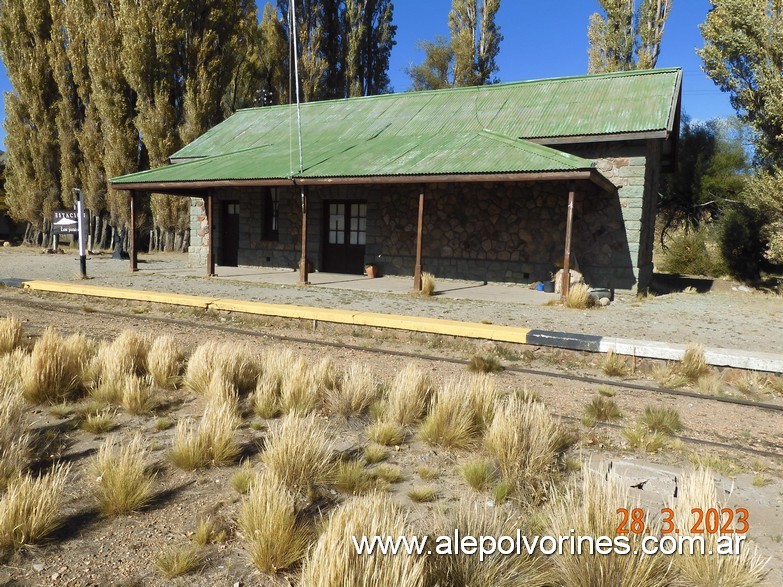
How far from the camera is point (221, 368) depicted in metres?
5.53

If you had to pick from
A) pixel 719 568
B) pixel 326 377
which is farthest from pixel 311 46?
pixel 719 568

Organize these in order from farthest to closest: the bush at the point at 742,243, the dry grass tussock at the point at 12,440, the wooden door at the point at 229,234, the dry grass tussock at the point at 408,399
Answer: the wooden door at the point at 229,234, the bush at the point at 742,243, the dry grass tussock at the point at 408,399, the dry grass tussock at the point at 12,440

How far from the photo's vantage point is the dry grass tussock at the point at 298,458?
356 cm

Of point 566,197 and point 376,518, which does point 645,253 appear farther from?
point 376,518

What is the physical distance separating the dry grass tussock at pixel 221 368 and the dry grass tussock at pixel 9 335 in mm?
2220

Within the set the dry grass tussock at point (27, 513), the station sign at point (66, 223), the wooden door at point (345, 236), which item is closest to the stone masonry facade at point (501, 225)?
the wooden door at point (345, 236)

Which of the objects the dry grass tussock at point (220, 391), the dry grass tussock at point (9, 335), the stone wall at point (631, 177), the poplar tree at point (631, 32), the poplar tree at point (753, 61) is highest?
the poplar tree at point (631, 32)

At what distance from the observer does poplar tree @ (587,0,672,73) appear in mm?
24000

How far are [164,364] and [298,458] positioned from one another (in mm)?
2809

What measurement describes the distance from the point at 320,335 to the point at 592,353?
3869 millimetres

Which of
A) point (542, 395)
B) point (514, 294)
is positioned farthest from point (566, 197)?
point (542, 395)

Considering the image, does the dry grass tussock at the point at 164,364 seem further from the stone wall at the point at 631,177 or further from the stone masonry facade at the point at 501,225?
the stone wall at the point at 631,177

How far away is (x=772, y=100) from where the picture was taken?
575 inches

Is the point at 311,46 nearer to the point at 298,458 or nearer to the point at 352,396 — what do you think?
the point at 352,396
